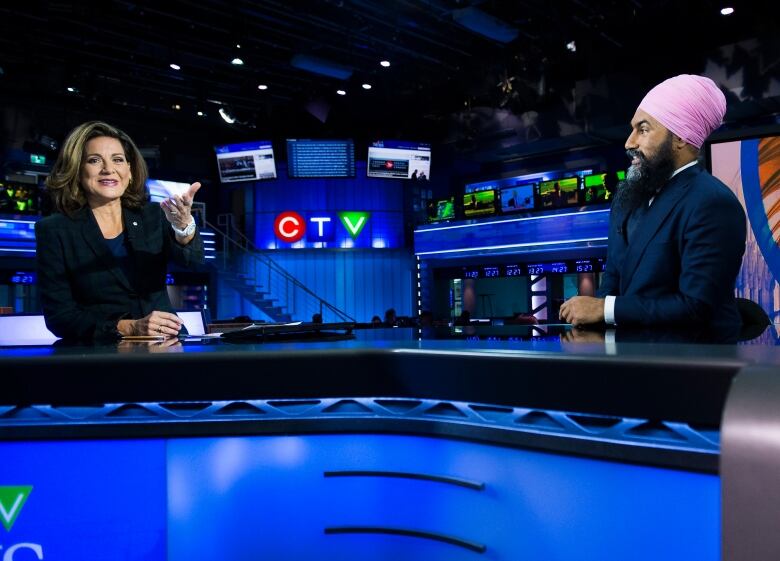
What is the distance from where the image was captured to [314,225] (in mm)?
13422

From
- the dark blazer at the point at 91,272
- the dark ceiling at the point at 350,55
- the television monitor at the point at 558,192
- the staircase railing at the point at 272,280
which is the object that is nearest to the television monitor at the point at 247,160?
the dark ceiling at the point at 350,55

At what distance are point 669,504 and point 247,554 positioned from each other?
0.54 metres

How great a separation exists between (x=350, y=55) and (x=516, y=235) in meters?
4.02

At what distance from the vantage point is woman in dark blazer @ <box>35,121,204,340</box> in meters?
1.58

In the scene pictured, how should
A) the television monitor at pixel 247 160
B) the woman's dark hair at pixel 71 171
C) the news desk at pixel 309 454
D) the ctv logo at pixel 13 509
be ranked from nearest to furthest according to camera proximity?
the news desk at pixel 309 454
the ctv logo at pixel 13 509
the woman's dark hair at pixel 71 171
the television monitor at pixel 247 160

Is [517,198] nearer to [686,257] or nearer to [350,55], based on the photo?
[350,55]

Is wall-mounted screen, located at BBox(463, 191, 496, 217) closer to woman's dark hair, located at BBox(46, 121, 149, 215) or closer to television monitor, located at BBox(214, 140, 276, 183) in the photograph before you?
television monitor, located at BBox(214, 140, 276, 183)

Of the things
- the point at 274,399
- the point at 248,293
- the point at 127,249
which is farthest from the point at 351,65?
the point at 274,399

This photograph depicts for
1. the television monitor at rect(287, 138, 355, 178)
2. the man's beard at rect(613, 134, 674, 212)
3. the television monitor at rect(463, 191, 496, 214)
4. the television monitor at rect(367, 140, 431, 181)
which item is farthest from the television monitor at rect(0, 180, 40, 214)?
the man's beard at rect(613, 134, 674, 212)

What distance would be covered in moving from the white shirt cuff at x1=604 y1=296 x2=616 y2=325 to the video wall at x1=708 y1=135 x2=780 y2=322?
4.27 metres

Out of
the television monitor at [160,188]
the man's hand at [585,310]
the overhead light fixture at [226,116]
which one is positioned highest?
the overhead light fixture at [226,116]

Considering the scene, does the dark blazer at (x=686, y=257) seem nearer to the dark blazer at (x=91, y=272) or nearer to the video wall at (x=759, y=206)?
the dark blazer at (x=91, y=272)

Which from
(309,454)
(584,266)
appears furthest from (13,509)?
(584,266)

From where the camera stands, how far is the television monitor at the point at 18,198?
9.72 meters
